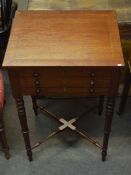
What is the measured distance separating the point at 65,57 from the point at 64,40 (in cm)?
12

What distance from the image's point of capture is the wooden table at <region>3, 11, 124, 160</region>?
1117mm

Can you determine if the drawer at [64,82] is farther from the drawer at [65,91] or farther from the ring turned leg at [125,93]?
the ring turned leg at [125,93]

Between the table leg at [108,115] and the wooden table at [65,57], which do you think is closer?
the wooden table at [65,57]

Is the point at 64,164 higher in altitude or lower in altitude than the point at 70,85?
lower

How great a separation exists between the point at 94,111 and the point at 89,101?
0.29 feet

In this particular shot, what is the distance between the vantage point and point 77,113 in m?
1.83

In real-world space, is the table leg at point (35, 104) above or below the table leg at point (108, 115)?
below

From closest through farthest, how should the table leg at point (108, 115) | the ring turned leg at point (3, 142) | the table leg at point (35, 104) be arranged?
the table leg at point (108, 115) < the ring turned leg at point (3, 142) < the table leg at point (35, 104)

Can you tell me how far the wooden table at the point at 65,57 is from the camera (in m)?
1.12

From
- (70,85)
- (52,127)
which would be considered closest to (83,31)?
(70,85)

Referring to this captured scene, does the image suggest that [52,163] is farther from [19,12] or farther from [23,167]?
[19,12]

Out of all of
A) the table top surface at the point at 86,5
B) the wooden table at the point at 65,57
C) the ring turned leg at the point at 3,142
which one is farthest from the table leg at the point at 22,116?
the table top surface at the point at 86,5

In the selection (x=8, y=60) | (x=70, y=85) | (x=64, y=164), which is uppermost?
(x=8, y=60)

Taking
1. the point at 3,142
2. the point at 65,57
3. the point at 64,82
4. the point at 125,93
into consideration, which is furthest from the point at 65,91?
the point at 125,93
